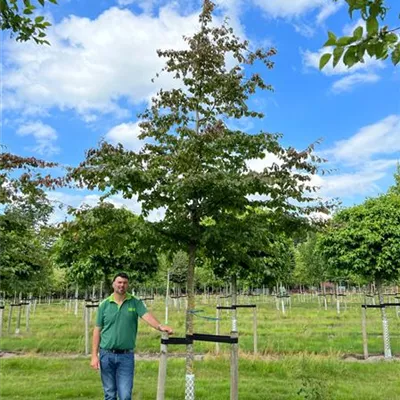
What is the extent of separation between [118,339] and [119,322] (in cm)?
17

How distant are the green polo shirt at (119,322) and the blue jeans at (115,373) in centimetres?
10

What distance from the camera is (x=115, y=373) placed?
449 centimetres

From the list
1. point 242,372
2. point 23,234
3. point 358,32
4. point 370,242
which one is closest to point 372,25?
point 358,32

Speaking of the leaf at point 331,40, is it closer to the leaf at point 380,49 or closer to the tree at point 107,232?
the leaf at point 380,49

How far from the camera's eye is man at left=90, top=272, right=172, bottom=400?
14.6 ft

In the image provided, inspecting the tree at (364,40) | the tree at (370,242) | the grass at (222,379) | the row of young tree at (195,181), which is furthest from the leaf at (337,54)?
the tree at (370,242)

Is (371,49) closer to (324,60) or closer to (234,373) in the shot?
(324,60)

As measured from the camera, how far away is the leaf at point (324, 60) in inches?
66.9

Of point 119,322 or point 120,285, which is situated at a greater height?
point 120,285

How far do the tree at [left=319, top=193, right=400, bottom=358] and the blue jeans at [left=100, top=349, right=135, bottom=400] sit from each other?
7305 mm

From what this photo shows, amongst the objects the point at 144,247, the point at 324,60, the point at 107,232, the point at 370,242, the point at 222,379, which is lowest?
the point at 222,379

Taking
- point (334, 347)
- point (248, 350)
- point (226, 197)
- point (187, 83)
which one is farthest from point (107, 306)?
point (334, 347)

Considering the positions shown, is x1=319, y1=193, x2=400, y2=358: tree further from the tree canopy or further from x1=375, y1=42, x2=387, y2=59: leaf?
x1=375, y1=42, x2=387, y2=59: leaf

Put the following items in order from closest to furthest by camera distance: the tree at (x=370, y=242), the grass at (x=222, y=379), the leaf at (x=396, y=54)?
the leaf at (x=396, y=54), the grass at (x=222, y=379), the tree at (x=370, y=242)
